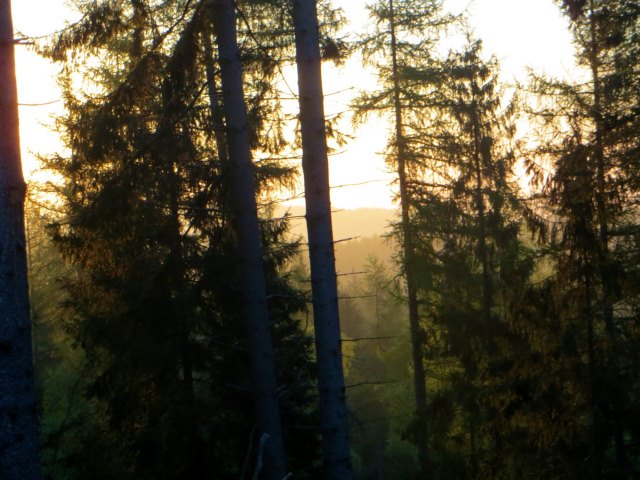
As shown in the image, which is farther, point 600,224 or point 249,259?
point 600,224

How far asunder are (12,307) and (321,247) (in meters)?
3.38

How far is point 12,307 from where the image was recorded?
586 centimetres

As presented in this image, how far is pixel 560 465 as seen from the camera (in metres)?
9.14

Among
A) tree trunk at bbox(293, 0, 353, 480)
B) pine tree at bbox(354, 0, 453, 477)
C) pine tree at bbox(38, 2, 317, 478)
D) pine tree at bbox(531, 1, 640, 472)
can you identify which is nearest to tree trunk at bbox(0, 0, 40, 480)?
pine tree at bbox(38, 2, 317, 478)

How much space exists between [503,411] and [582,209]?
3480mm

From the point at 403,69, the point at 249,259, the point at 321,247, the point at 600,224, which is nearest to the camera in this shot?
the point at 321,247

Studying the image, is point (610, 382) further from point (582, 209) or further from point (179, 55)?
point (179, 55)

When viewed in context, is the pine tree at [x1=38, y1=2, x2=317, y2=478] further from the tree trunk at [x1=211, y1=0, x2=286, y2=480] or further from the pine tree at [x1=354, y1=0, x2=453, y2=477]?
the pine tree at [x1=354, y1=0, x2=453, y2=477]

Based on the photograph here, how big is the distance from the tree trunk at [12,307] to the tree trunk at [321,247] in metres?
A: 3.14

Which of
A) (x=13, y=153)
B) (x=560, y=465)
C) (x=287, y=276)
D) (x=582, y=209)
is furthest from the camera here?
(x=287, y=276)

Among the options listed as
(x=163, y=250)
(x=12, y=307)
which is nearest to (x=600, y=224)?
(x=163, y=250)

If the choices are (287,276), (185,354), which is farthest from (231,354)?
(287,276)

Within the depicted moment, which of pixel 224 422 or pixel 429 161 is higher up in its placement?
pixel 429 161

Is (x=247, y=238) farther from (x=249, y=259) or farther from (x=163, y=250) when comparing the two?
(x=163, y=250)
